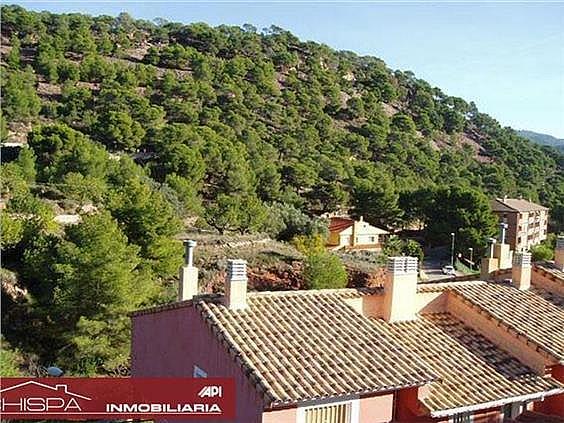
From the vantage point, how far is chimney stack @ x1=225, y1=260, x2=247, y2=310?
8.59 m

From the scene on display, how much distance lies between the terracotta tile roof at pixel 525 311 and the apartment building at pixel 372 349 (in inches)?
1.0

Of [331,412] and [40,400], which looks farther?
[331,412]

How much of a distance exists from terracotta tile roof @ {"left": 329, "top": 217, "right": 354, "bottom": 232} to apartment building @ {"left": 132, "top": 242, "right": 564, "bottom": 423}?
105 feet

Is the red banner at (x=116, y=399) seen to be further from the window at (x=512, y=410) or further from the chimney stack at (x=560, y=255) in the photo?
the chimney stack at (x=560, y=255)

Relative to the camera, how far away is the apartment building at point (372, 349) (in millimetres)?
7504

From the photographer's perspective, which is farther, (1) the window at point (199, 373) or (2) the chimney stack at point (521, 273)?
(2) the chimney stack at point (521, 273)

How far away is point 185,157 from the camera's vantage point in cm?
4184

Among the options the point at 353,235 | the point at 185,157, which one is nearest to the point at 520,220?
the point at 353,235

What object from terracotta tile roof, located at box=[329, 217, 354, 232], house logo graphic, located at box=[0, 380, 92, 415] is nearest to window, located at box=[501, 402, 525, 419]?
house logo graphic, located at box=[0, 380, 92, 415]

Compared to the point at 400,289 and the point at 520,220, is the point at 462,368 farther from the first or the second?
the point at 520,220

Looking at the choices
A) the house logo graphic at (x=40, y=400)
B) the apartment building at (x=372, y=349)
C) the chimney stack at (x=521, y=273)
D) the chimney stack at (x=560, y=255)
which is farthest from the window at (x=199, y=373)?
the chimney stack at (x=560, y=255)

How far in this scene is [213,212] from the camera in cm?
3481

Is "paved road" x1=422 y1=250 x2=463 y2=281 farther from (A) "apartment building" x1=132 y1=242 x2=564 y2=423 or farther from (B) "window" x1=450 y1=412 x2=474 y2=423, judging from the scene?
(B) "window" x1=450 y1=412 x2=474 y2=423

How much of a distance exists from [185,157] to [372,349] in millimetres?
34665
